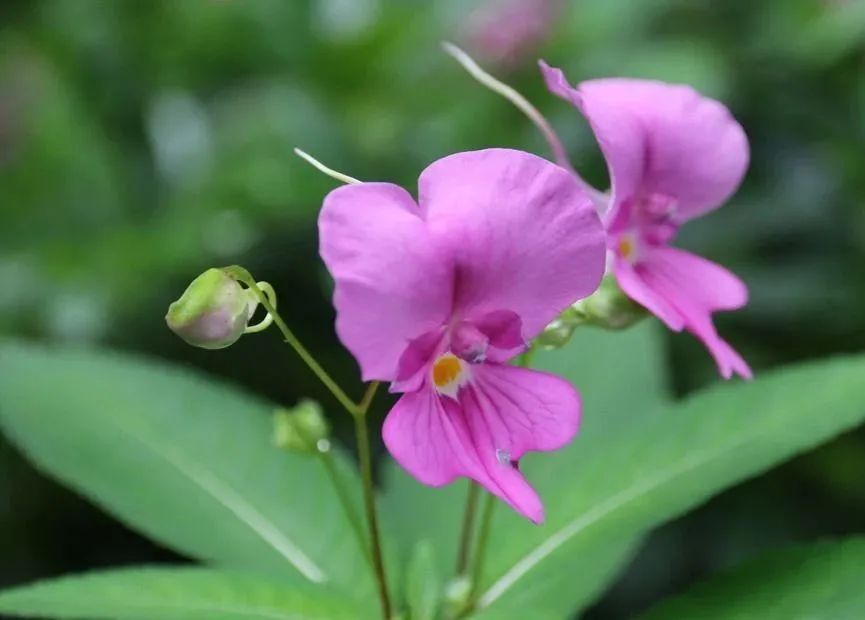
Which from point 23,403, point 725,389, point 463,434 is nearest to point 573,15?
point 725,389

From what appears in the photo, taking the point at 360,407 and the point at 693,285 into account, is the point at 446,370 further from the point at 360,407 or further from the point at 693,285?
the point at 693,285

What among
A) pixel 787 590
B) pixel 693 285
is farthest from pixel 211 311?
pixel 787 590

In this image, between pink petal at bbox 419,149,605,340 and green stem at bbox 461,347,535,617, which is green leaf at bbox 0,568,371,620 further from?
pink petal at bbox 419,149,605,340

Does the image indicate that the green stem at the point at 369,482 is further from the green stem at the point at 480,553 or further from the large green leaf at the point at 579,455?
the large green leaf at the point at 579,455

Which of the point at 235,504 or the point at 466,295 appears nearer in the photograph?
the point at 466,295

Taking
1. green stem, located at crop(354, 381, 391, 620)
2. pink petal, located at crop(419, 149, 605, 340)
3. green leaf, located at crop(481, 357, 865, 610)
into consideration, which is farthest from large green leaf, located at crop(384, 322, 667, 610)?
pink petal, located at crop(419, 149, 605, 340)

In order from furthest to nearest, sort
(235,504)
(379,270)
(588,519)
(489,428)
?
(235,504), (588,519), (489,428), (379,270)

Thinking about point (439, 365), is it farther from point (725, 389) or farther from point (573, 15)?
point (573, 15)
